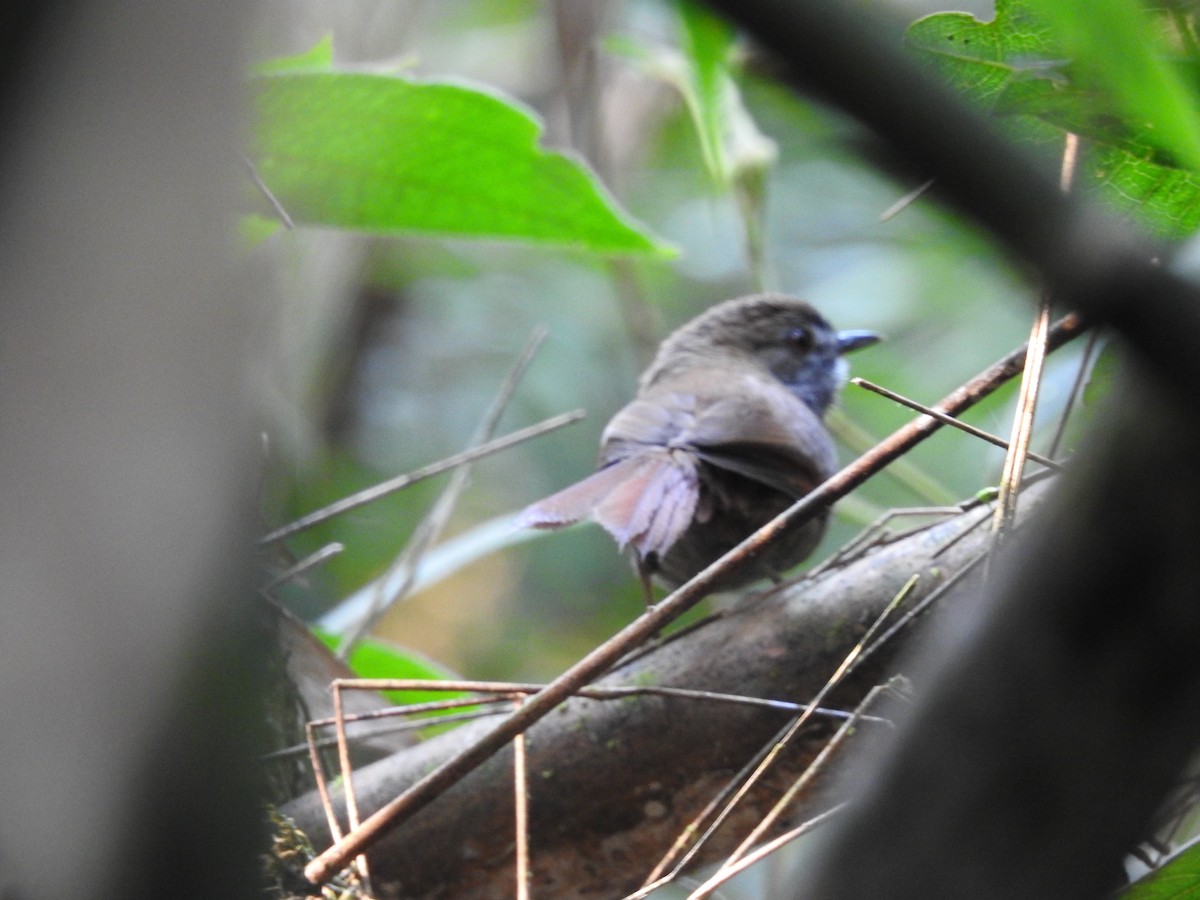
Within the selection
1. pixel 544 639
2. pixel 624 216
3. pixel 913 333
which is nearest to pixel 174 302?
pixel 624 216

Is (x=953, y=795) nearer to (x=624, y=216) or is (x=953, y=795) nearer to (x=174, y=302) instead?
(x=174, y=302)

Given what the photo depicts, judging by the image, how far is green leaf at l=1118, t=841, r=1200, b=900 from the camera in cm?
138

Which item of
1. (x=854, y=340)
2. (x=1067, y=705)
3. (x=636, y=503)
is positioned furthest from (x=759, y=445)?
(x=1067, y=705)

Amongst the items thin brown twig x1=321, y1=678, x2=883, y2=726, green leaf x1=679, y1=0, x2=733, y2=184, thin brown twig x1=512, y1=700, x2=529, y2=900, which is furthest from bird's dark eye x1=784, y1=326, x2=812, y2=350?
thin brown twig x1=512, y1=700, x2=529, y2=900

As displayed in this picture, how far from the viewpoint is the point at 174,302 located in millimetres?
788

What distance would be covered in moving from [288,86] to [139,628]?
1.54m

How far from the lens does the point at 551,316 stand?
5727mm

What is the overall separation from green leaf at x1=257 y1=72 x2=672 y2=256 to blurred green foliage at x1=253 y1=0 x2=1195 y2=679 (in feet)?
1.19

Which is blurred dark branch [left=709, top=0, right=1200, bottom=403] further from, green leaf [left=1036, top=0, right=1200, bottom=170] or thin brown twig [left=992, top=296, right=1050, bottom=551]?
thin brown twig [left=992, top=296, right=1050, bottom=551]

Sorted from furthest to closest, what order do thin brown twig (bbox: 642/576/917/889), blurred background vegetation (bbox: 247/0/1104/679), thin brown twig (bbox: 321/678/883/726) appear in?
blurred background vegetation (bbox: 247/0/1104/679) → thin brown twig (bbox: 321/678/883/726) → thin brown twig (bbox: 642/576/917/889)

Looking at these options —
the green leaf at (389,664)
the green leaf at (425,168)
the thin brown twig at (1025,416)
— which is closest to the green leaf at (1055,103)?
the thin brown twig at (1025,416)

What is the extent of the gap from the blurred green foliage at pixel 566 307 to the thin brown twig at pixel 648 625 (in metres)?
1.03

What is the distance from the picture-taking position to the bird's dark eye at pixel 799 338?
346 centimetres

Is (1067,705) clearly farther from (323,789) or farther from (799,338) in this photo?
(799,338)
